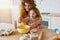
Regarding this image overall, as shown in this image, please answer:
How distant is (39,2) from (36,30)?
1.65 meters

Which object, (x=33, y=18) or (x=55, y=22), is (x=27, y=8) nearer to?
(x=33, y=18)

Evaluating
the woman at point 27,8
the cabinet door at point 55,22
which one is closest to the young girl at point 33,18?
the woman at point 27,8

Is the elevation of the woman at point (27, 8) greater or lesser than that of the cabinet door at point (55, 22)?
greater

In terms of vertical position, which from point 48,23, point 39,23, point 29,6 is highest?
point 29,6

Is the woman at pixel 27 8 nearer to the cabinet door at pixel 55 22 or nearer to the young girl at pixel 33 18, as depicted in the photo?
the young girl at pixel 33 18

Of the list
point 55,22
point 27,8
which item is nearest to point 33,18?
point 27,8

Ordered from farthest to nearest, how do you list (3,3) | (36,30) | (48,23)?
(3,3)
(48,23)
(36,30)

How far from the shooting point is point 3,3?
3354mm

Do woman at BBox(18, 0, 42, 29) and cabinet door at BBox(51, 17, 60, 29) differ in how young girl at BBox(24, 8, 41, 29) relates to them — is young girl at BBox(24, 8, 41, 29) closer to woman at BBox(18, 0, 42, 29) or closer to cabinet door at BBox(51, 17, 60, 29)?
woman at BBox(18, 0, 42, 29)

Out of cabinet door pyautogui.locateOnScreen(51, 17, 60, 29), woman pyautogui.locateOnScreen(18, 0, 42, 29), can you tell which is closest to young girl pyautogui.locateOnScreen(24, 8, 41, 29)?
woman pyautogui.locateOnScreen(18, 0, 42, 29)

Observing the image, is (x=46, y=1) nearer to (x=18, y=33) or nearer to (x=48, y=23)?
(x=48, y=23)

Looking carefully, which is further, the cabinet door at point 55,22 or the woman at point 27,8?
the cabinet door at point 55,22

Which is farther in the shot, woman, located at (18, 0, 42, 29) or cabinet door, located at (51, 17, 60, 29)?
cabinet door, located at (51, 17, 60, 29)

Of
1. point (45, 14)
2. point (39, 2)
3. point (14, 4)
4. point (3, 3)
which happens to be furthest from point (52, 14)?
point (3, 3)
